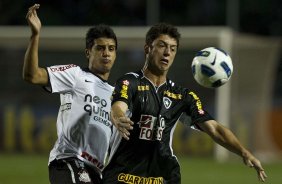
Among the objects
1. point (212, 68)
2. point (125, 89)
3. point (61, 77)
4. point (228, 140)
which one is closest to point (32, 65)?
point (61, 77)

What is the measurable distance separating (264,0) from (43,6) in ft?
19.2

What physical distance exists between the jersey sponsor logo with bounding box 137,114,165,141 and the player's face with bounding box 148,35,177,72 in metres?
0.40

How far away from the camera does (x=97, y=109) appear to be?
23.1 ft

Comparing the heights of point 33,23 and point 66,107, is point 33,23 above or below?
above

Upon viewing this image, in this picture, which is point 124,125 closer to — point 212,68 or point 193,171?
point 212,68

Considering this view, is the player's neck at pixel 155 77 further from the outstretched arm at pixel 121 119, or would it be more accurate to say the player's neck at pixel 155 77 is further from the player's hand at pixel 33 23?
the player's hand at pixel 33 23

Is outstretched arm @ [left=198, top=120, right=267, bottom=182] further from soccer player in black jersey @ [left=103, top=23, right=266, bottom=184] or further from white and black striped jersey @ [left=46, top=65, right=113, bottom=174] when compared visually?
white and black striped jersey @ [left=46, top=65, right=113, bottom=174]

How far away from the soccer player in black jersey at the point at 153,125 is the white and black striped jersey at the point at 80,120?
1.96 ft

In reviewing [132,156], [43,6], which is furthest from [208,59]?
[43,6]

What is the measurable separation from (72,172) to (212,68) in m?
1.46

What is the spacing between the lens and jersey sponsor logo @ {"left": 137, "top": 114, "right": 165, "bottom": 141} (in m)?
6.24

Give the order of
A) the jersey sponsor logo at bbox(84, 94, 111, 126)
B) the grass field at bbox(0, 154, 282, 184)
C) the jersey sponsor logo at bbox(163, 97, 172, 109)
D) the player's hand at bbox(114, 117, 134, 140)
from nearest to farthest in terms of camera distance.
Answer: the player's hand at bbox(114, 117, 134, 140)
the jersey sponsor logo at bbox(163, 97, 172, 109)
the jersey sponsor logo at bbox(84, 94, 111, 126)
the grass field at bbox(0, 154, 282, 184)

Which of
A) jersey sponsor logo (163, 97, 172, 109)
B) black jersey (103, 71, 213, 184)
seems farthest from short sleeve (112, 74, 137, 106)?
jersey sponsor logo (163, 97, 172, 109)

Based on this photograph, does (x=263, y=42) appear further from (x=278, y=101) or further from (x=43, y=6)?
(x=43, y=6)
